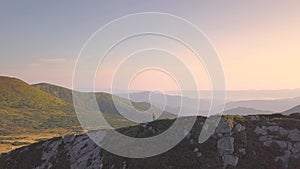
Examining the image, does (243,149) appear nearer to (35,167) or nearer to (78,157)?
(78,157)

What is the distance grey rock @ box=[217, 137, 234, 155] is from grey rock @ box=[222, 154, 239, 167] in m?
0.76

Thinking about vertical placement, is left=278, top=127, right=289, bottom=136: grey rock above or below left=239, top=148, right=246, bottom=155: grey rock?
above

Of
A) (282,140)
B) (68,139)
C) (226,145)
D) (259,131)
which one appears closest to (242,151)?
(226,145)

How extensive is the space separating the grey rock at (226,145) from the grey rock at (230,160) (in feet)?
2.49

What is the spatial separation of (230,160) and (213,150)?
2571 millimetres

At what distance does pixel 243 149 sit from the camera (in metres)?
36.0

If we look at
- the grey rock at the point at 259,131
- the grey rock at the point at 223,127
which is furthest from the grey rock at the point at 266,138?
the grey rock at the point at 223,127

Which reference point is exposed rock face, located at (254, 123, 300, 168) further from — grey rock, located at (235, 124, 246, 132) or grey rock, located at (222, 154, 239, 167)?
grey rock, located at (222, 154, 239, 167)

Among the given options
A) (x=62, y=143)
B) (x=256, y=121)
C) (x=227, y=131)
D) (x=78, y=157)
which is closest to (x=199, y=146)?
(x=227, y=131)

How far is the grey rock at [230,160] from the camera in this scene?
→ 3422cm

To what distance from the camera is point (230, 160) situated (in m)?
34.7

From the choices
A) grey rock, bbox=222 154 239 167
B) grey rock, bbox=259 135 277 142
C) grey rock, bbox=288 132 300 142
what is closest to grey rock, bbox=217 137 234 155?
grey rock, bbox=222 154 239 167

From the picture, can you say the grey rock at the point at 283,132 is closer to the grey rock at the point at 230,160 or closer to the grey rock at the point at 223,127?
the grey rock at the point at 223,127

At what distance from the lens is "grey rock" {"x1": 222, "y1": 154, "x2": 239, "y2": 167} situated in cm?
3422
